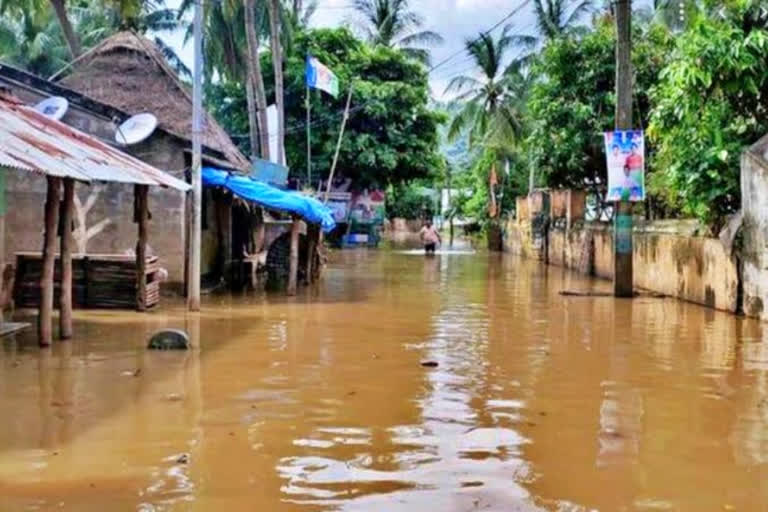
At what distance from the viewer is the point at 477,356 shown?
412 inches

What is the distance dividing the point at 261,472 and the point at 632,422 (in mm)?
3163

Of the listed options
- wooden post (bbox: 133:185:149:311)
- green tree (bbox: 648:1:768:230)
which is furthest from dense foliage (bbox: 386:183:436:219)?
wooden post (bbox: 133:185:149:311)

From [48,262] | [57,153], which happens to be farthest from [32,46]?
[48,262]

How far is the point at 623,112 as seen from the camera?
637 inches

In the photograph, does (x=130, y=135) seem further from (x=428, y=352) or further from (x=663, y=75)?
(x=663, y=75)

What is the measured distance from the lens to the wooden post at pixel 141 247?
45.5ft

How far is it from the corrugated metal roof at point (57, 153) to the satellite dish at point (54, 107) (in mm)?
2312

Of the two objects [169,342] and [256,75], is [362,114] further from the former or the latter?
[169,342]

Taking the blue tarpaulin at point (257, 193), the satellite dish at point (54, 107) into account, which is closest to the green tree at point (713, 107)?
the blue tarpaulin at point (257, 193)

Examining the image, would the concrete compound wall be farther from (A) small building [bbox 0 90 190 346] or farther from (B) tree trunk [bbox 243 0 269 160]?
(B) tree trunk [bbox 243 0 269 160]

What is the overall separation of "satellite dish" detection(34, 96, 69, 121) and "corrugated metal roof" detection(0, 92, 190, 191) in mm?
2312

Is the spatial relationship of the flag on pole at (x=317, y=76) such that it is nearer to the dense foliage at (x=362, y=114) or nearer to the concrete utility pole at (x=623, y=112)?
the dense foliage at (x=362, y=114)

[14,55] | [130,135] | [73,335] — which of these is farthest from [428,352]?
[14,55]

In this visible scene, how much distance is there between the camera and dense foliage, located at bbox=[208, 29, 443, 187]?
36.0 m
